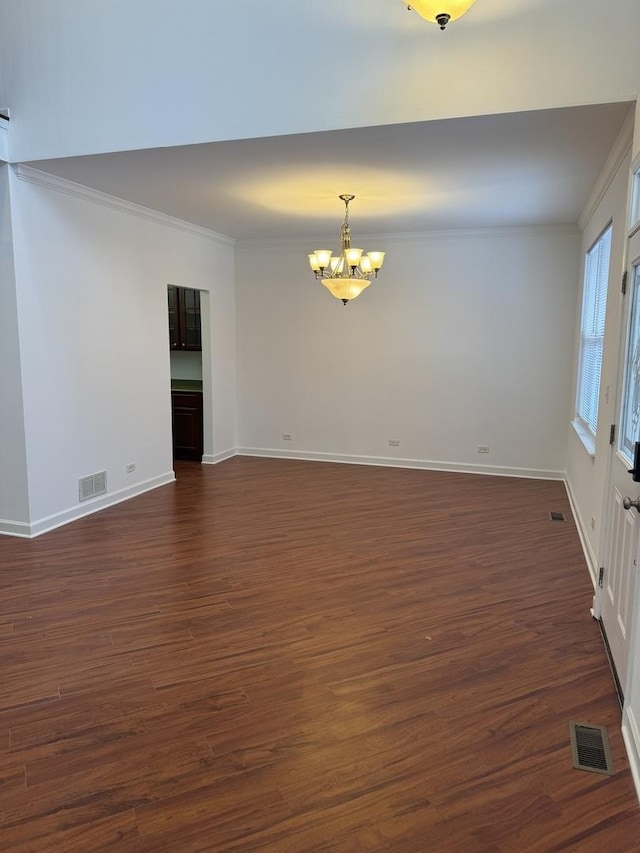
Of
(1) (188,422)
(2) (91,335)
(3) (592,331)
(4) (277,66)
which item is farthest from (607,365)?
(1) (188,422)

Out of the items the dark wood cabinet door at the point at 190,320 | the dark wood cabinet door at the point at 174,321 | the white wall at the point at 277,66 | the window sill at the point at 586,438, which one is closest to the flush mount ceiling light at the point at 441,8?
the white wall at the point at 277,66

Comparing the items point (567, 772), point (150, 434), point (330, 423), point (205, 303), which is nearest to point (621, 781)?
point (567, 772)

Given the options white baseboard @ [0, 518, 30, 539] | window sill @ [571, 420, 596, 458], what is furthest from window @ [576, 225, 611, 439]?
white baseboard @ [0, 518, 30, 539]

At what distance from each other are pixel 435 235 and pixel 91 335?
12.6 feet

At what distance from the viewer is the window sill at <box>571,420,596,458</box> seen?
421 centimetres

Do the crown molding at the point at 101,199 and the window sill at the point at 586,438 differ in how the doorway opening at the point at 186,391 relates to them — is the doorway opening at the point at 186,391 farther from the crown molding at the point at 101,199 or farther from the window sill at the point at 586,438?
the window sill at the point at 586,438

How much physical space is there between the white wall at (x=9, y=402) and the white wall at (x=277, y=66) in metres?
0.63

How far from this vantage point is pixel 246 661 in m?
2.82

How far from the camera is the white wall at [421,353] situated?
6277mm

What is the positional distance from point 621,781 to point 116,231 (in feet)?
17.0

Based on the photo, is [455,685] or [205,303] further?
[205,303]

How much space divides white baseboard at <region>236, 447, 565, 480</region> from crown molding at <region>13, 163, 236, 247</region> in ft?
8.89

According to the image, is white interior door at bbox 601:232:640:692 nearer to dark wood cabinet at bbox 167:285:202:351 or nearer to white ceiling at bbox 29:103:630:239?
white ceiling at bbox 29:103:630:239

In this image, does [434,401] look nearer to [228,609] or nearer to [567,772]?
[228,609]
